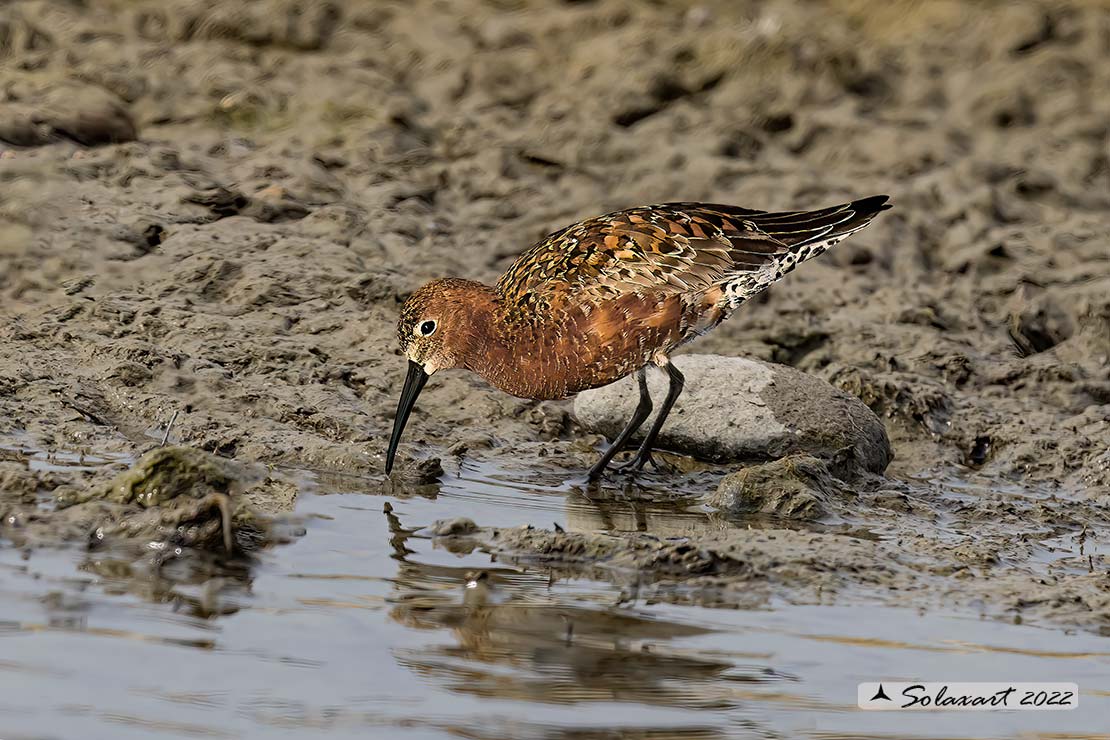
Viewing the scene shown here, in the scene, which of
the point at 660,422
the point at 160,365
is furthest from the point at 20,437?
the point at 660,422

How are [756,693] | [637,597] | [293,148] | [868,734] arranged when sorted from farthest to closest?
1. [293,148]
2. [637,597]
3. [756,693]
4. [868,734]

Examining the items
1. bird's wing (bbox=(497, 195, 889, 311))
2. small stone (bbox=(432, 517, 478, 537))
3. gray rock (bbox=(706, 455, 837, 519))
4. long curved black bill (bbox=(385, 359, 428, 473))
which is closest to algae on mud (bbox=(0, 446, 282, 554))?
small stone (bbox=(432, 517, 478, 537))

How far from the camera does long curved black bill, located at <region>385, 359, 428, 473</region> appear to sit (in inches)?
268

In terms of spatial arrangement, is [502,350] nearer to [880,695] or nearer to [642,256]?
[642,256]

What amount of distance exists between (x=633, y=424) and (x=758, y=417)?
60 centimetres

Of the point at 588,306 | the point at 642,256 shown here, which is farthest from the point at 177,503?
the point at 642,256

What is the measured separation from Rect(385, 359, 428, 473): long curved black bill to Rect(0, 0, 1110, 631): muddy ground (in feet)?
0.39

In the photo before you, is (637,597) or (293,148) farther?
(293,148)

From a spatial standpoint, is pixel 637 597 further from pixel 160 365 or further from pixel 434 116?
pixel 434 116

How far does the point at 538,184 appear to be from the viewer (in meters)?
10.4

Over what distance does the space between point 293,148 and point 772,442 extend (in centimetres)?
437

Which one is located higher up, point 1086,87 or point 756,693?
point 1086,87

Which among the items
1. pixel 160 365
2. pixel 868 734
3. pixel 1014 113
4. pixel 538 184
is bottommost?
pixel 868 734

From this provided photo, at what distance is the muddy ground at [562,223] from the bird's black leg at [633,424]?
14 cm
